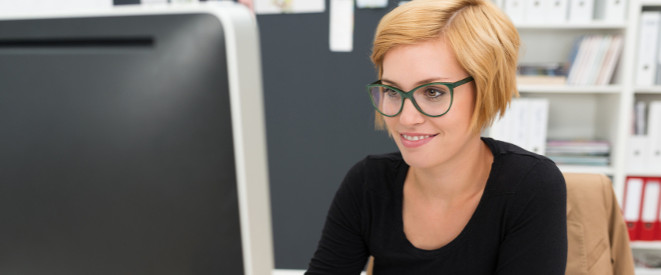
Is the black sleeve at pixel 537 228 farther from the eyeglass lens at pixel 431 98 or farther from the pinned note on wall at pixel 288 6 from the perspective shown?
the pinned note on wall at pixel 288 6

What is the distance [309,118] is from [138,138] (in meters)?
2.23

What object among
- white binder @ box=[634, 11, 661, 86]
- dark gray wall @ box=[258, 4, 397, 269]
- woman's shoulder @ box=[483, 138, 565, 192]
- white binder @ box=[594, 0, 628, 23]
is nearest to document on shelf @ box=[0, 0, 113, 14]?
dark gray wall @ box=[258, 4, 397, 269]

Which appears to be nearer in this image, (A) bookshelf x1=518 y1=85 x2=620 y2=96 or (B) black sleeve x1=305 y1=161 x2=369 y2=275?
(B) black sleeve x1=305 y1=161 x2=369 y2=275

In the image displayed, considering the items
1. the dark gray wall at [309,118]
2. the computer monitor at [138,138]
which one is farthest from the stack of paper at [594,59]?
the computer monitor at [138,138]

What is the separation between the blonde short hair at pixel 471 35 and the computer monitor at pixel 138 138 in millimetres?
573

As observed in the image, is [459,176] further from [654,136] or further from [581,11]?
[654,136]

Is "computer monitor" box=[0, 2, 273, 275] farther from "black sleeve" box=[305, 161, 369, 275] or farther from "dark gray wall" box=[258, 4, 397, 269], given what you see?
"dark gray wall" box=[258, 4, 397, 269]

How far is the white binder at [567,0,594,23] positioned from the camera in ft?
7.21

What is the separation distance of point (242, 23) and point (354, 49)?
7.14 ft

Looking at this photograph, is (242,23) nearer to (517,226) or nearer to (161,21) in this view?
(161,21)

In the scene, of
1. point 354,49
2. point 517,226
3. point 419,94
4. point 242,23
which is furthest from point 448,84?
point 354,49

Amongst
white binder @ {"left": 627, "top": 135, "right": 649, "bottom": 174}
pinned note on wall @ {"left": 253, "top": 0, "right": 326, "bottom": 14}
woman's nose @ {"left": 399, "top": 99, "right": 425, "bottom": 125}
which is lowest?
white binder @ {"left": 627, "top": 135, "right": 649, "bottom": 174}

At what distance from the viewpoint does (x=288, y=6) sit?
254 centimetres

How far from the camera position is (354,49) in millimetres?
2539
